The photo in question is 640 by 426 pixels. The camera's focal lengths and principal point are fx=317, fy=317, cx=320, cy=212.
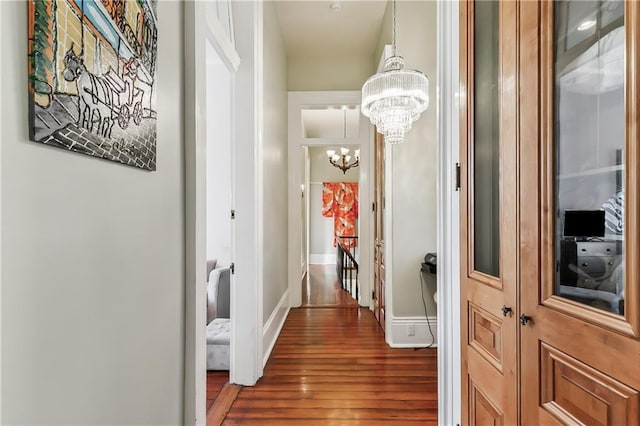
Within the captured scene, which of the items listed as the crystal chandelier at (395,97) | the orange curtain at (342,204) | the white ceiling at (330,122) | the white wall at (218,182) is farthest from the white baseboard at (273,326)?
the orange curtain at (342,204)

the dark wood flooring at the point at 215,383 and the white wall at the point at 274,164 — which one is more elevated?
the white wall at the point at 274,164

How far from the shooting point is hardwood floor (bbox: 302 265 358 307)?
181 inches

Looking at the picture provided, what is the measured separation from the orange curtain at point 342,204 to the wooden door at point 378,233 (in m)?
4.51

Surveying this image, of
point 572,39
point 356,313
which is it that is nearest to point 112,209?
point 572,39

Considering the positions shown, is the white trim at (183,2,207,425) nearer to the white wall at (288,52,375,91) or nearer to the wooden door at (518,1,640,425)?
the wooden door at (518,1,640,425)

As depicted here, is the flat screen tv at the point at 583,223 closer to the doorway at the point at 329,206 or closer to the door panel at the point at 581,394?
the door panel at the point at 581,394

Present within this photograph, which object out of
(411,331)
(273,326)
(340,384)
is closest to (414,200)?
(411,331)

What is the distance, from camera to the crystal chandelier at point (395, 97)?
7.77 ft

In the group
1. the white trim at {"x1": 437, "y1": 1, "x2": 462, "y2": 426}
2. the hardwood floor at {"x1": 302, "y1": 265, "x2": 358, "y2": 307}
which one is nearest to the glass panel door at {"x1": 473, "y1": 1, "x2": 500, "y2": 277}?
the white trim at {"x1": 437, "y1": 1, "x2": 462, "y2": 426}

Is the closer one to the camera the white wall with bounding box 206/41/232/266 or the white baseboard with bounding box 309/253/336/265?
the white wall with bounding box 206/41/232/266

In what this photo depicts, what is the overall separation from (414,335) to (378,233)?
125cm

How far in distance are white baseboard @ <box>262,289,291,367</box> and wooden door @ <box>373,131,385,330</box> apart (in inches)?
44.0

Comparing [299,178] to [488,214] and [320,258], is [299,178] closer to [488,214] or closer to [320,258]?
[488,214]

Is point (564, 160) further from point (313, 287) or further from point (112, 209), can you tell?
point (313, 287)
